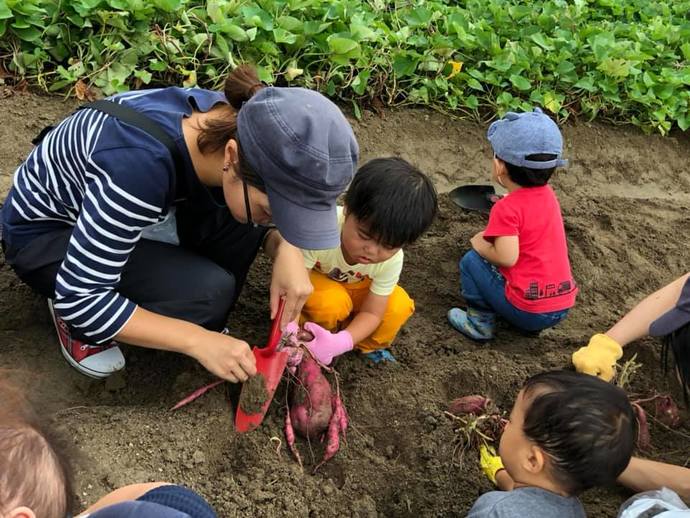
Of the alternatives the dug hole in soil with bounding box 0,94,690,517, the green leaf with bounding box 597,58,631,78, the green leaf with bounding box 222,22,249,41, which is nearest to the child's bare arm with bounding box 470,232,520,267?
the dug hole in soil with bounding box 0,94,690,517

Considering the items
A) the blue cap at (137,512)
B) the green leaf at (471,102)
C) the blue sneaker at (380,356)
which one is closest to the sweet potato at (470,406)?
the blue sneaker at (380,356)

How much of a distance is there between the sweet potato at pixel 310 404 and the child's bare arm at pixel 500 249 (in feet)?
2.77

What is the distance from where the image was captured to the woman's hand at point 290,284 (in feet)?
6.31

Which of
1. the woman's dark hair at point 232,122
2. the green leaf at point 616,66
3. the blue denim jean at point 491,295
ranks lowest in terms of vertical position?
the blue denim jean at point 491,295

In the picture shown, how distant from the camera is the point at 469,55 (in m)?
3.81

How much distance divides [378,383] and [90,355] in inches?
35.7

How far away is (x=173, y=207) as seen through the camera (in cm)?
194

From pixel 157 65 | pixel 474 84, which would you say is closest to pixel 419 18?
pixel 474 84

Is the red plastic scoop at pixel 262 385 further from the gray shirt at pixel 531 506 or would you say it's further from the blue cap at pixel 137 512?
the blue cap at pixel 137 512

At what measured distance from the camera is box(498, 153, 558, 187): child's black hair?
7.84 ft

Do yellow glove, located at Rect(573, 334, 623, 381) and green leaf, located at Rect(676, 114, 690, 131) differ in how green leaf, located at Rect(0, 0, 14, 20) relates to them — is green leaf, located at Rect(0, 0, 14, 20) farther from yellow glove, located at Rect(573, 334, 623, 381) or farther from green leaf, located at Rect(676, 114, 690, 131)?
green leaf, located at Rect(676, 114, 690, 131)

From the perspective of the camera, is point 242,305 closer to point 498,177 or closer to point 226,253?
point 226,253

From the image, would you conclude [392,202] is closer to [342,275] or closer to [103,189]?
[342,275]

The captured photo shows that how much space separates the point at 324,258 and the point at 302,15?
5.82ft
